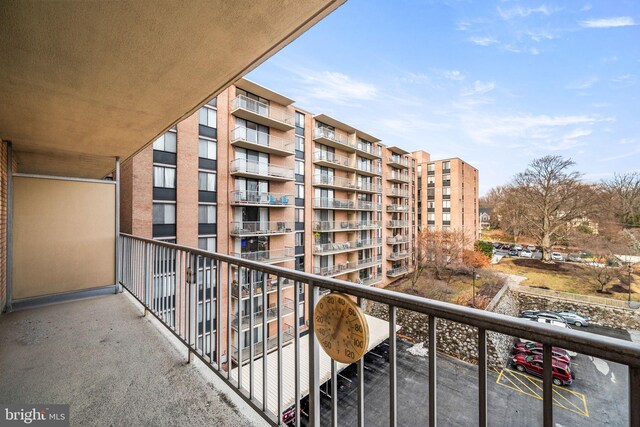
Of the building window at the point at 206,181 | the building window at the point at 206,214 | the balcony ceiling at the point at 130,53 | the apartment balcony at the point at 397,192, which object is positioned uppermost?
the apartment balcony at the point at 397,192

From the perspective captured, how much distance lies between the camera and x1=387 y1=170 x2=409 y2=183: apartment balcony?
2234 cm

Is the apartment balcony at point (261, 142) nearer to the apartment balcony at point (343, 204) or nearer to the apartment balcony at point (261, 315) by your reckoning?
the apartment balcony at point (343, 204)

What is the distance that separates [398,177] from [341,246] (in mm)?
9620

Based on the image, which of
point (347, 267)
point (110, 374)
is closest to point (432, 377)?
point (110, 374)

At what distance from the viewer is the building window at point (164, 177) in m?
9.94

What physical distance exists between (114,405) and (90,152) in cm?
330

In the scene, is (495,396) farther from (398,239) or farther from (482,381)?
(398,239)

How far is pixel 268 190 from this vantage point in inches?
535

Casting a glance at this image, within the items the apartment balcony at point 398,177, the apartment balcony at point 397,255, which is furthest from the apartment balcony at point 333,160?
the apartment balcony at point 397,255

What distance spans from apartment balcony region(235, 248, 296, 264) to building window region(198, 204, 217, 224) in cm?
205

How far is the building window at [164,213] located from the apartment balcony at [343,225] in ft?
24.6

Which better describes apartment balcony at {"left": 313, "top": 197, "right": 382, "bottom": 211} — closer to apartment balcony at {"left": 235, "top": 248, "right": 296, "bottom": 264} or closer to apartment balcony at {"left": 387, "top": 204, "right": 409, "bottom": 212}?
apartment balcony at {"left": 387, "top": 204, "right": 409, "bottom": 212}

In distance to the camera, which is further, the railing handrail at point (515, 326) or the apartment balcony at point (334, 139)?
the apartment balcony at point (334, 139)

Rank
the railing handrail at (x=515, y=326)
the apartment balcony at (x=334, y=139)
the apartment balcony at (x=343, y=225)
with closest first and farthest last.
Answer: the railing handrail at (x=515, y=326)
the apartment balcony at (x=334, y=139)
the apartment balcony at (x=343, y=225)
